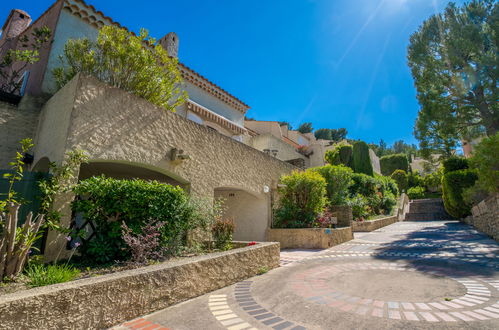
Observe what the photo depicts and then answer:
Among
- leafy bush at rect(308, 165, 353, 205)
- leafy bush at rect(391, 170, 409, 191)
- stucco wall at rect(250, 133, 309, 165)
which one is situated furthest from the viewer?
leafy bush at rect(391, 170, 409, 191)

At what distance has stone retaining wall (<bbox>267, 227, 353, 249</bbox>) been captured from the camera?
1123cm

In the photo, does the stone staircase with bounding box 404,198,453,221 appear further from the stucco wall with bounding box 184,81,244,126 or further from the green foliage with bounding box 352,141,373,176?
the stucco wall with bounding box 184,81,244,126

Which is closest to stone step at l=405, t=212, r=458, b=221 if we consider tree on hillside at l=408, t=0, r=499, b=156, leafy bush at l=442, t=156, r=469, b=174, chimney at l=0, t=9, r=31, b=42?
leafy bush at l=442, t=156, r=469, b=174

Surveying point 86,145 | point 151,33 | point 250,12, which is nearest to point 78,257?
point 86,145

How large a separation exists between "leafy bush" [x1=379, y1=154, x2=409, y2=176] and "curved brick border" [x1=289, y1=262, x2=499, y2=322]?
156 feet

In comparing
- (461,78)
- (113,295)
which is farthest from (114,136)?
(461,78)

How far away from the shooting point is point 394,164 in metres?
48.3

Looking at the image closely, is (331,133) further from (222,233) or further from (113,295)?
(113,295)

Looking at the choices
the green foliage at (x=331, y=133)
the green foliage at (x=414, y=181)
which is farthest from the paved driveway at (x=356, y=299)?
the green foliage at (x=331, y=133)

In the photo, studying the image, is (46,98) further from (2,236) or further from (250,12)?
(250,12)

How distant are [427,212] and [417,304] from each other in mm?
28915

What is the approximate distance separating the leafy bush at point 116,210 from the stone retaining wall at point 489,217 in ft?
41.0

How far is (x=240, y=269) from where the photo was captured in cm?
609

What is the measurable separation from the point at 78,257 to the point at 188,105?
9.52 m
